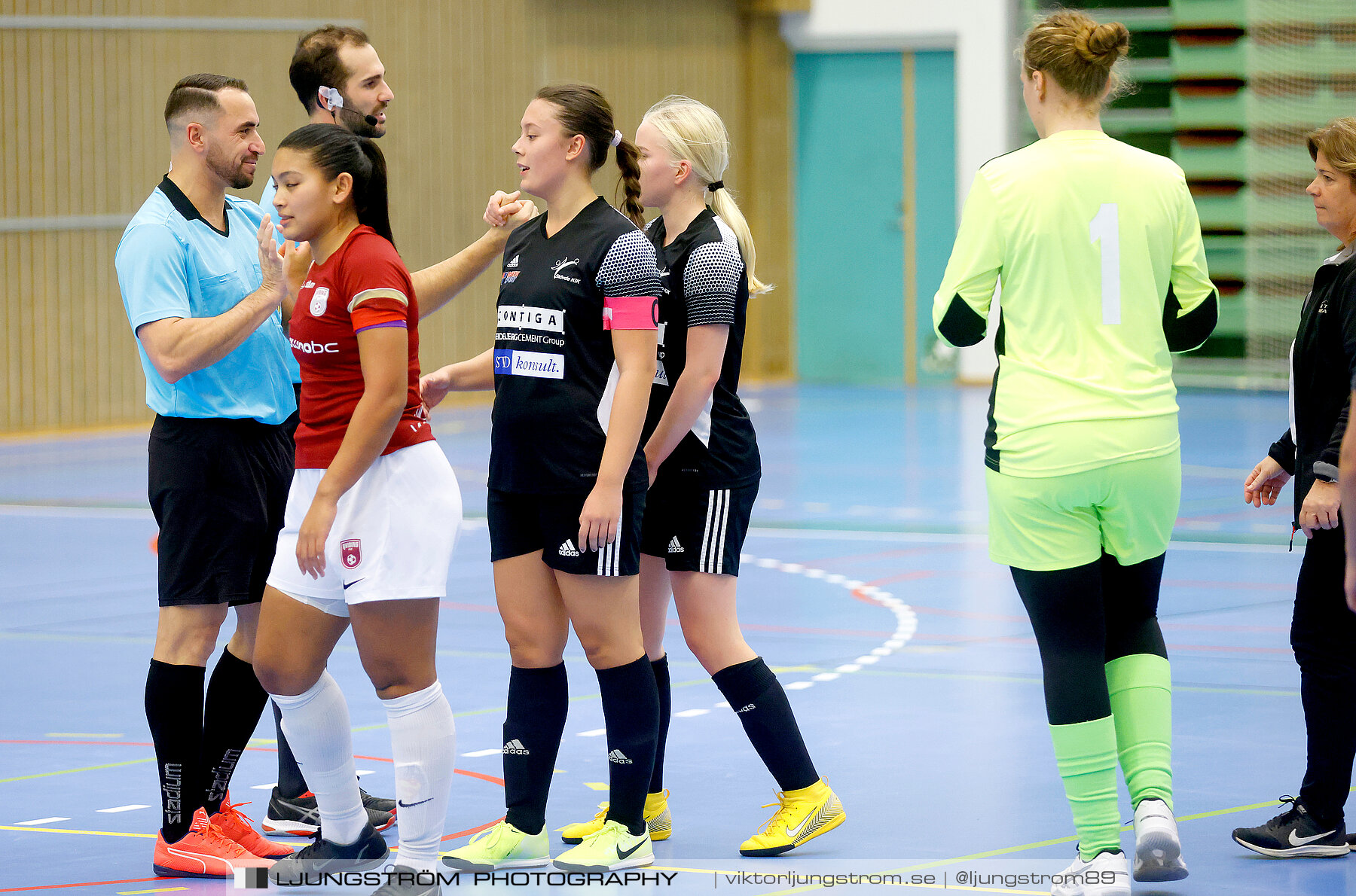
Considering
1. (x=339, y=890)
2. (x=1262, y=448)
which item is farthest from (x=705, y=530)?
(x=1262, y=448)

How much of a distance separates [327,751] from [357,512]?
57 centimetres

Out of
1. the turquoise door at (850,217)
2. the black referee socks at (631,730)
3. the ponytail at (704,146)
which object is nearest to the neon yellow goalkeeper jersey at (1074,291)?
the ponytail at (704,146)

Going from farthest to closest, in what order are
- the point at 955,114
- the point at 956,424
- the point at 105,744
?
the point at 955,114, the point at 956,424, the point at 105,744

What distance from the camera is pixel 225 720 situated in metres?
4.27

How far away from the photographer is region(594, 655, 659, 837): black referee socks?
4.02 meters

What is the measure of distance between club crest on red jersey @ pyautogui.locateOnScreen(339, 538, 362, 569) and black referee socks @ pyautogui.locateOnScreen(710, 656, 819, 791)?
103 cm

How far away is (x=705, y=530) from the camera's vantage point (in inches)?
167

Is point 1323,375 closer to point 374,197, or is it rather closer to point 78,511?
point 374,197

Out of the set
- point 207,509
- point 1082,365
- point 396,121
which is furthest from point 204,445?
point 396,121

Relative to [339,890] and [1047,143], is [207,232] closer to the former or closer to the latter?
[339,890]

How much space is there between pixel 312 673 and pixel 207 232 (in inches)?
47.4

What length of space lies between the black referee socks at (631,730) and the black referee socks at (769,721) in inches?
11.5

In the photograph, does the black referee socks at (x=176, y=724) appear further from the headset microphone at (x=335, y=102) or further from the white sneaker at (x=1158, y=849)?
the white sneaker at (x=1158, y=849)

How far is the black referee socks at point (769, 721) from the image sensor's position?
14.0 ft
